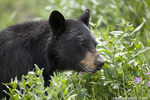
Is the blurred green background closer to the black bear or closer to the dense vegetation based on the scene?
the dense vegetation

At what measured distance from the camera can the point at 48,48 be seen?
4008mm

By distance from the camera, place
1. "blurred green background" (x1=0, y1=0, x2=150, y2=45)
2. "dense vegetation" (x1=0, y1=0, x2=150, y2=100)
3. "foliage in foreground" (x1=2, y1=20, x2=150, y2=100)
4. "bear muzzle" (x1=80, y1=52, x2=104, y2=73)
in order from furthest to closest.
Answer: "blurred green background" (x1=0, y1=0, x2=150, y2=45), "foliage in foreground" (x1=2, y1=20, x2=150, y2=100), "bear muzzle" (x1=80, y1=52, x2=104, y2=73), "dense vegetation" (x1=0, y1=0, x2=150, y2=100)

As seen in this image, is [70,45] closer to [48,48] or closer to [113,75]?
[48,48]

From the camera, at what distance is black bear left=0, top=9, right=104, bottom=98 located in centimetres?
388

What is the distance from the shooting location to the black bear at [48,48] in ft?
12.7

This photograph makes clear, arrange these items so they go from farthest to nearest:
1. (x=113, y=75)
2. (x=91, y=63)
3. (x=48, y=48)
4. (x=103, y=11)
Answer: (x=103, y=11)
(x=113, y=75)
(x=48, y=48)
(x=91, y=63)

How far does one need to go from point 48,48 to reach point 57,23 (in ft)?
1.26

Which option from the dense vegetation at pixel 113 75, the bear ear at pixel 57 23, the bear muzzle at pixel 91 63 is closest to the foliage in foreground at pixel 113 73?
the dense vegetation at pixel 113 75

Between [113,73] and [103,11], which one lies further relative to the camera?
[103,11]

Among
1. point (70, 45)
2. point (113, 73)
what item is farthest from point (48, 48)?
point (113, 73)

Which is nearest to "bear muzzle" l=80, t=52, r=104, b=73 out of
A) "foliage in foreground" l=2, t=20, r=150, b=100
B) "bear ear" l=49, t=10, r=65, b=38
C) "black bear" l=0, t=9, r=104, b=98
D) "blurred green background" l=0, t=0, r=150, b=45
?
"black bear" l=0, t=9, r=104, b=98

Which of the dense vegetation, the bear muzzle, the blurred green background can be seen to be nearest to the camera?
the dense vegetation

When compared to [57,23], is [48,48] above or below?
below

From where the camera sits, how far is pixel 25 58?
3.88 meters
